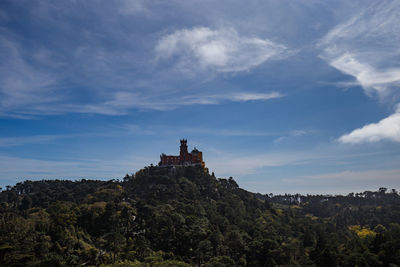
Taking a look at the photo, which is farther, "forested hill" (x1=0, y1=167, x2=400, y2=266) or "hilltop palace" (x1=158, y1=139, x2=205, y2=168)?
"hilltop palace" (x1=158, y1=139, x2=205, y2=168)

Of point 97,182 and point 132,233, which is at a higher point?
point 97,182

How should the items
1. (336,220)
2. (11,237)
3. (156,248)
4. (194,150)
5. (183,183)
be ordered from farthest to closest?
(336,220) → (194,150) → (183,183) → (156,248) → (11,237)

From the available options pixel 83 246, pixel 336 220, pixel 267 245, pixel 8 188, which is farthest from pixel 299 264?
pixel 8 188

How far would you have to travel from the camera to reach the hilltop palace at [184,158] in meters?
110

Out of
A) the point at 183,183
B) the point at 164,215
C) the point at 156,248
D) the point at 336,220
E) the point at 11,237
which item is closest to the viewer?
the point at 11,237

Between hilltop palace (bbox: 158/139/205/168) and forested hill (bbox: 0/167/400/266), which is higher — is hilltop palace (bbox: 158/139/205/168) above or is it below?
above

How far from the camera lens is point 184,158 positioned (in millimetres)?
110188

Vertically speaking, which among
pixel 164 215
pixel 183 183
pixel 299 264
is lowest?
pixel 299 264

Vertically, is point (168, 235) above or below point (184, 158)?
below

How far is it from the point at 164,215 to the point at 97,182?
79.7 meters

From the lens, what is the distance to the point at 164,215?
66.8 metres

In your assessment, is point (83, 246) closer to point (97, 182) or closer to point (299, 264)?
point (299, 264)

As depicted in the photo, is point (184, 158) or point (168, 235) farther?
point (184, 158)

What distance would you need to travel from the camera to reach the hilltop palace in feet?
360
